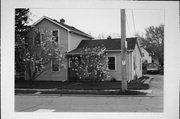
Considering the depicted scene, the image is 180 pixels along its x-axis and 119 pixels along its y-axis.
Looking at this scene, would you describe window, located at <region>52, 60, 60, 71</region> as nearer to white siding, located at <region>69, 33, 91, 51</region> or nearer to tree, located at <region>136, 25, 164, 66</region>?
white siding, located at <region>69, 33, 91, 51</region>

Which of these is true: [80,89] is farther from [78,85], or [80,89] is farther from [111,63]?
[111,63]

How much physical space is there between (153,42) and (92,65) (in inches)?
584

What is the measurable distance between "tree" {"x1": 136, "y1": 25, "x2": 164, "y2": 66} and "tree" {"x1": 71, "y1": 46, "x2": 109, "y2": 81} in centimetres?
1100

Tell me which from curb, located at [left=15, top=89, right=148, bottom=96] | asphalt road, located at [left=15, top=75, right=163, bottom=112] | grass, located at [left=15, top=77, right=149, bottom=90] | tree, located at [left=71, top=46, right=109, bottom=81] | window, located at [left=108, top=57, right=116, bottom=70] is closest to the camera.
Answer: asphalt road, located at [left=15, top=75, right=163, bottom=112]

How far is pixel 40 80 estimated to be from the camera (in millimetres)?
15555

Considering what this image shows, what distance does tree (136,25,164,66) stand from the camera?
25.0 m

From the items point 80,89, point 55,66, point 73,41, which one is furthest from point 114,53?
point 80,89

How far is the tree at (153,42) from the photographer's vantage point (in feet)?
82.0

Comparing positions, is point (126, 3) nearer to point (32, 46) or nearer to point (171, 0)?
point (171, 0)

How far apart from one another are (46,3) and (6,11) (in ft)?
4.08

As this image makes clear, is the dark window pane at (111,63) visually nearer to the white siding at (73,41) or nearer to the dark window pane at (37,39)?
the white siding at (73,41)

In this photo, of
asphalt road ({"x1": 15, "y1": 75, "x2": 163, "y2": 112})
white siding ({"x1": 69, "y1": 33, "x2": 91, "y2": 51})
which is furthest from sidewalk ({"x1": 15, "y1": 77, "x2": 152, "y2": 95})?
white siding ({"x1": 69, "y1": 33, "x2": 91, "y2": 51})

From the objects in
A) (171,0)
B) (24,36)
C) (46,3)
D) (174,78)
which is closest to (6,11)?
(46,3)

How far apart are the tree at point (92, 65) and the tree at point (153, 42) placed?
433 inches
